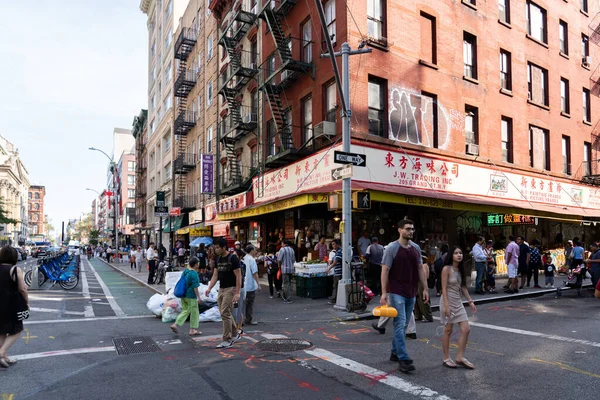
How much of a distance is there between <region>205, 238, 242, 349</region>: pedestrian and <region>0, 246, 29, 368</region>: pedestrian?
295cm

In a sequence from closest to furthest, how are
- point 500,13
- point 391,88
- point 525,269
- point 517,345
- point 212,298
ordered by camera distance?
point 517,345
point 212,298
point 525,269
point 391,88
point 500,13

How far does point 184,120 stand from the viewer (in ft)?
113

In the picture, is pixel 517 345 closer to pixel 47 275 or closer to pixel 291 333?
pixel 291 333

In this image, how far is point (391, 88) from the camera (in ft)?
54.7

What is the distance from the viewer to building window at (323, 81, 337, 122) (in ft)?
54.6

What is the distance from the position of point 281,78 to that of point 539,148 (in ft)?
43.8

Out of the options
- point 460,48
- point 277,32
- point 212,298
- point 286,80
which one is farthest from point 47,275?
point 460,48

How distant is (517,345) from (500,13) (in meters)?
18.8

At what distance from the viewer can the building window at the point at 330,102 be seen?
54.6 ft

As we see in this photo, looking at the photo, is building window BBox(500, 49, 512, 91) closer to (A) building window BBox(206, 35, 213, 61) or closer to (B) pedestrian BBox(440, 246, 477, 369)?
(B) pedestrian BBox(440, 246, 477, 369)

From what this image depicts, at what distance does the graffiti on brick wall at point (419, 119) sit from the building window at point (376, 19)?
2158 mm

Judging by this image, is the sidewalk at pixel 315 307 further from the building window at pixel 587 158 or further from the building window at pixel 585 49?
the building window at pixel 585 49

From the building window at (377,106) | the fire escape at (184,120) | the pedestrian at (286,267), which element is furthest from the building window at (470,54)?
the fire escape at (184,120)

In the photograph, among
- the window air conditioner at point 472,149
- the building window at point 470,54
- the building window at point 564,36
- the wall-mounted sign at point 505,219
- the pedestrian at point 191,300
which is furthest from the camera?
the building window at point 564,36
